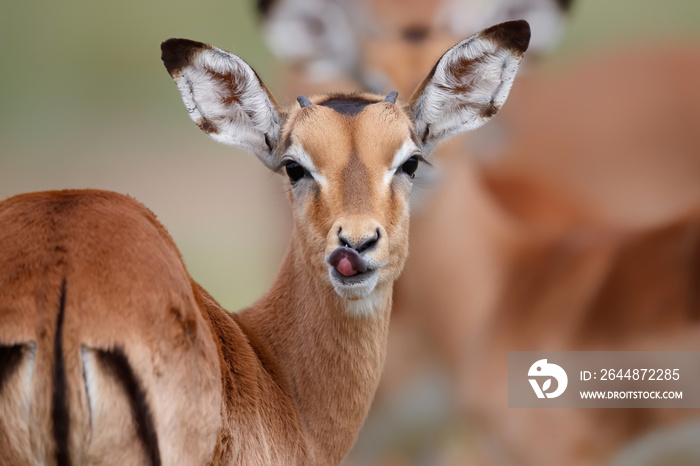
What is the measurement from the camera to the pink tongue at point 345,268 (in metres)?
2.40

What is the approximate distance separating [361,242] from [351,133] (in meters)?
0.46

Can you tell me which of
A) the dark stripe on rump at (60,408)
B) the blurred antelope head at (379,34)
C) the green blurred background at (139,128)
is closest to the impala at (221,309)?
the dark stripe on rump at (60,408)

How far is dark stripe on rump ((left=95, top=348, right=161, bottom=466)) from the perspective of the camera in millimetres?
1802

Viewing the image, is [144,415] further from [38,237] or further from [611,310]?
[611,310]

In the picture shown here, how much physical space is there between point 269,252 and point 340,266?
4848 mm

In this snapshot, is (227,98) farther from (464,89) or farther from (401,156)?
(464,89)

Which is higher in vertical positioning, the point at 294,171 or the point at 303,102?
the point at 303,102

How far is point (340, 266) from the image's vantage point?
2.41 m

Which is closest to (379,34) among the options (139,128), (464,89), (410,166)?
(464,89)

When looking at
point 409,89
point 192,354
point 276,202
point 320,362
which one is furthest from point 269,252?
point 192,354

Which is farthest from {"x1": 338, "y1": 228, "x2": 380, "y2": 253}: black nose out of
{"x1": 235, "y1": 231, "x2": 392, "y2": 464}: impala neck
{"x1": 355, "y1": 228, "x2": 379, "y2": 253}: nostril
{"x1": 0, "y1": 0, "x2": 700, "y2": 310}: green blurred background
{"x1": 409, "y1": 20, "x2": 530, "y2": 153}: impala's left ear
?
{"x1": 0, "y1": 0, "x2": 700, "y2": 310}: green blurred background

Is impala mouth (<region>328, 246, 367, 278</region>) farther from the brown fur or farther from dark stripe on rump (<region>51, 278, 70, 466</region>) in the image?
dark stripe on rump (<region>51, 278, 70, 466</region>)

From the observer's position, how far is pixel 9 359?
1.77 meters

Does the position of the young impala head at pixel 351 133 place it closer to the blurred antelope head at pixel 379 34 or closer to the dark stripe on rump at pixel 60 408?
the dark stripe on rump at pixel 60 408
